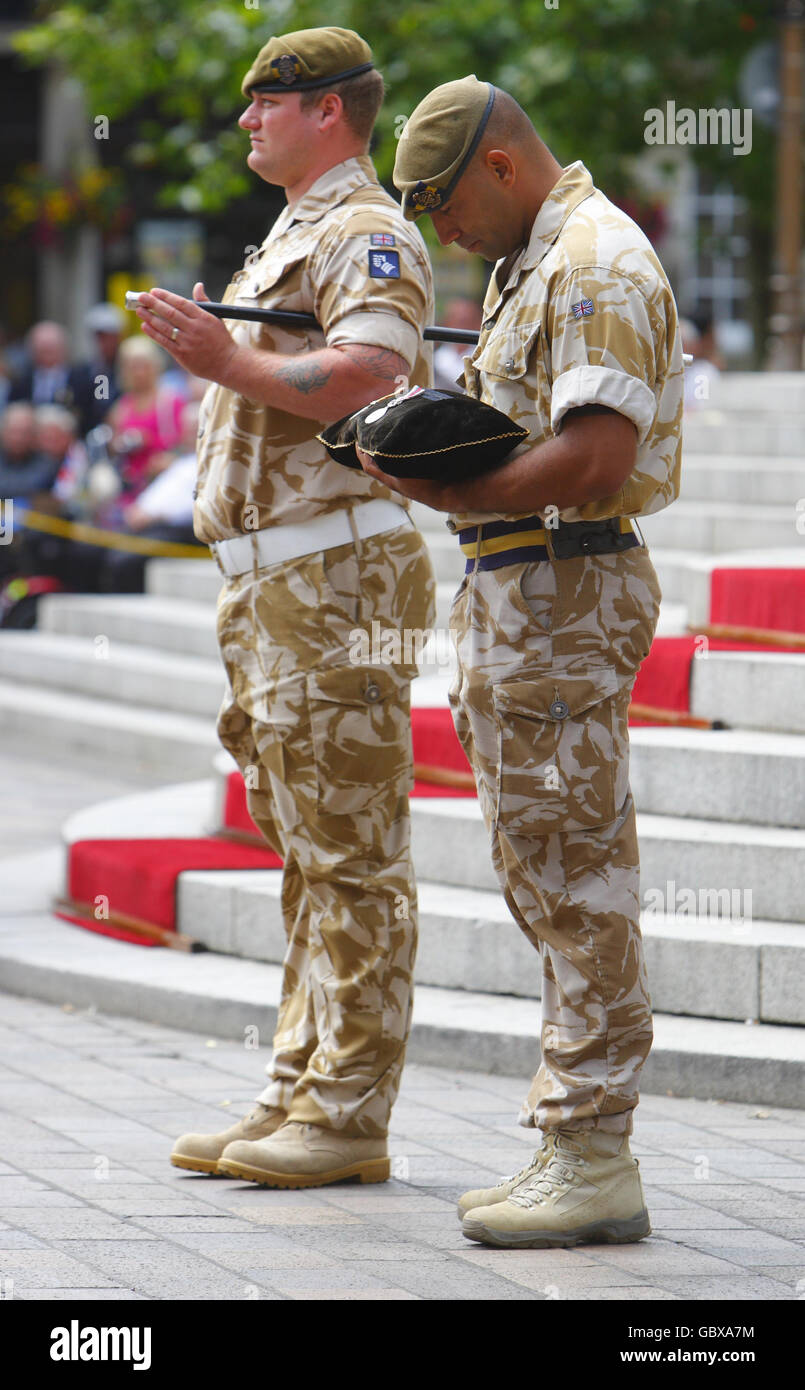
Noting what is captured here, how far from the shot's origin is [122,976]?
19.6 feet

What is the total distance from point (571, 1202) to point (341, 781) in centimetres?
94

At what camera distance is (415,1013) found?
5.54 meters

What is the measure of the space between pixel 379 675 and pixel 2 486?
32.7ft

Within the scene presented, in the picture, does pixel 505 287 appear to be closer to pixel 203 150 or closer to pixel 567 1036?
pixel 567 1036

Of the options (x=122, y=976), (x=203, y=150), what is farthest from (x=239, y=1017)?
(x=203, y=150)

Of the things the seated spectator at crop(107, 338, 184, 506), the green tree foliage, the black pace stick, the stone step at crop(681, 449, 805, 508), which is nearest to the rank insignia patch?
the black pace stick

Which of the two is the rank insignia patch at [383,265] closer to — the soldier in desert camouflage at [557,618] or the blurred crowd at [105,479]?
the soldier in desert camouflage at [557,618]

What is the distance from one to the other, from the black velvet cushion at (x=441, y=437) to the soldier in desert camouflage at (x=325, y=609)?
19.2 inches

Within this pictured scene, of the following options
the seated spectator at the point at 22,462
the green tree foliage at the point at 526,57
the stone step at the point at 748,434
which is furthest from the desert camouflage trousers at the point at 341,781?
the green tree foliage at the point at 526,57

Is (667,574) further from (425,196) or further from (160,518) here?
(425,196)

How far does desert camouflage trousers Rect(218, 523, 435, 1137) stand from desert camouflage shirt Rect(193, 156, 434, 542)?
0.13 m

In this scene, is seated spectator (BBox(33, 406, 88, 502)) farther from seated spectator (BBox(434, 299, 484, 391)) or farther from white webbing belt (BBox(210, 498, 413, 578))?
white webbing belt (BBox(210, 498, 413, 578))

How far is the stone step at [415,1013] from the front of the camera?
5.03 m

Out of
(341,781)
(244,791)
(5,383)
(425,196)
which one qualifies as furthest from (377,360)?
(5,383)
